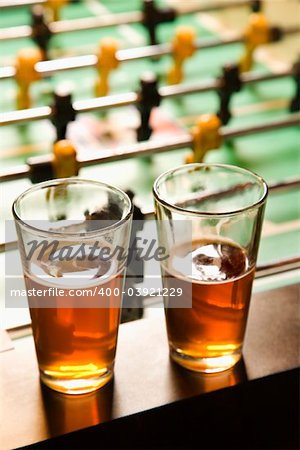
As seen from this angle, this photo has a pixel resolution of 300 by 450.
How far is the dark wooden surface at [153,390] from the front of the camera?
0.74 metres

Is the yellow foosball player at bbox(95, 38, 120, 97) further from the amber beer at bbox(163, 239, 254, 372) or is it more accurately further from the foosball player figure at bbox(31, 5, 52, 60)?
the amber beer at bbox(163, 239, 254, 372)

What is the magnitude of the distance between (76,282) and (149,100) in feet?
Result: 2.37

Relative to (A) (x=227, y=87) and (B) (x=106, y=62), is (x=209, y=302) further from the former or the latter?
(B) (x=106, y=62)

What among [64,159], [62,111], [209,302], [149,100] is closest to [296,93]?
[149,100]

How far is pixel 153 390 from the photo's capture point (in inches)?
30.4

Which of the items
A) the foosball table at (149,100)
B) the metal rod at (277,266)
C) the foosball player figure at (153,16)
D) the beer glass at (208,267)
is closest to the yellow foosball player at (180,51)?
the foosball table at (149,100)

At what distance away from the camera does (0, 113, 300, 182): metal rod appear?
1.14 m

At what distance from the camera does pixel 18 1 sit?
1776 mm

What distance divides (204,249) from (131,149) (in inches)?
19.5

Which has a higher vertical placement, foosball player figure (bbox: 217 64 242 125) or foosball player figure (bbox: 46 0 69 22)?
foosball player figure (bbox: 46 0 69 22)

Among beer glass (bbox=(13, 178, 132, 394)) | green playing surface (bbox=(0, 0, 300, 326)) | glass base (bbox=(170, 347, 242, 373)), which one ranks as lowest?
green playing surface (bbox=(0, 0, 300, 326))

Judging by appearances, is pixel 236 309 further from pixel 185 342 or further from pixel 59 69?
pixel 59 69

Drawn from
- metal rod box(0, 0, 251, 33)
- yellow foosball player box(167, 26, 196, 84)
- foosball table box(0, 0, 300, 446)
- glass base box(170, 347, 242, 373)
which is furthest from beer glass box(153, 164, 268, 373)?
metal rod box(0, 0, 251, 33)

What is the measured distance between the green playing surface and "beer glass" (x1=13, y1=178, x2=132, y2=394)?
35cm
